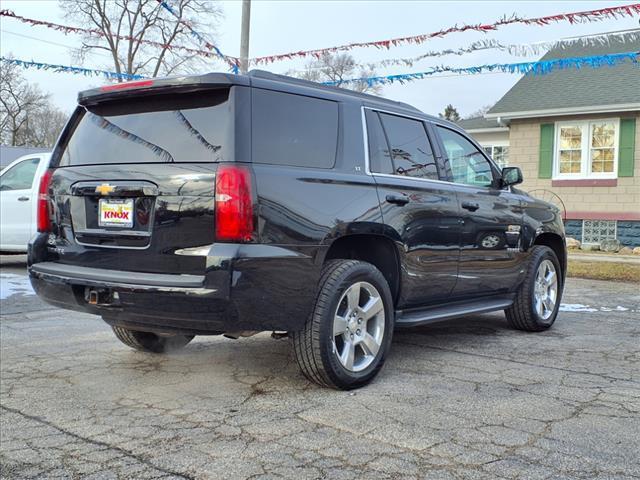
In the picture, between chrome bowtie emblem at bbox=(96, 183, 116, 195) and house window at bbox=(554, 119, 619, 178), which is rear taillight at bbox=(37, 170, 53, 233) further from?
house window at bbox=(554, 119, 619, 178)

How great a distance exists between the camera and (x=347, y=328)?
4.13 metres

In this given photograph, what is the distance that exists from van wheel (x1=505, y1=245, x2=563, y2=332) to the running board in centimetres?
19

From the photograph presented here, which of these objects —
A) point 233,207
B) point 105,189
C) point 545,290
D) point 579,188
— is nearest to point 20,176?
point 105,189

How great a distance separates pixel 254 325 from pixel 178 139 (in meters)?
1.13

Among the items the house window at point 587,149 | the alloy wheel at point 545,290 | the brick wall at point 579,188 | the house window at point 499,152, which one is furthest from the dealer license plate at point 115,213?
the house window at point 499,152

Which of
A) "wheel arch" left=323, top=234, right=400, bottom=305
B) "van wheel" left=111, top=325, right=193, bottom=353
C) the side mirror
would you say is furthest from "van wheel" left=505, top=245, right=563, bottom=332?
"van wheel" left=111, top=325, right=193, bottom=353

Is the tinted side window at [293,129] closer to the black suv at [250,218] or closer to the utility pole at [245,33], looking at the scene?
the black suv at [250,218]

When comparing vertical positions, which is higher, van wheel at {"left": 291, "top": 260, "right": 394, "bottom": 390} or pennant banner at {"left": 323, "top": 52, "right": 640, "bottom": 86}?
pennant banner at {"left": 323, "top": 52, "right": 640, "bottom": 86}

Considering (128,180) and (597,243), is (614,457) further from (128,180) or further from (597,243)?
(597,243)

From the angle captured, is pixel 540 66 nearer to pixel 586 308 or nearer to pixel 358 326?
pixel 586 308

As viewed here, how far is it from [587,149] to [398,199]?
45.7 feet

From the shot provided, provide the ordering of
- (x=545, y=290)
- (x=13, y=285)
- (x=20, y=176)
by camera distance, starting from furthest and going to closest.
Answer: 1. (x=20, y=176)
2. (x=13, y=285)
3. (x=545, y=290)

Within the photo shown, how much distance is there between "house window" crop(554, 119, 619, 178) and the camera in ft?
54.3

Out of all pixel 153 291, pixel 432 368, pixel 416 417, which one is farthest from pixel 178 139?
pixel 432 368
